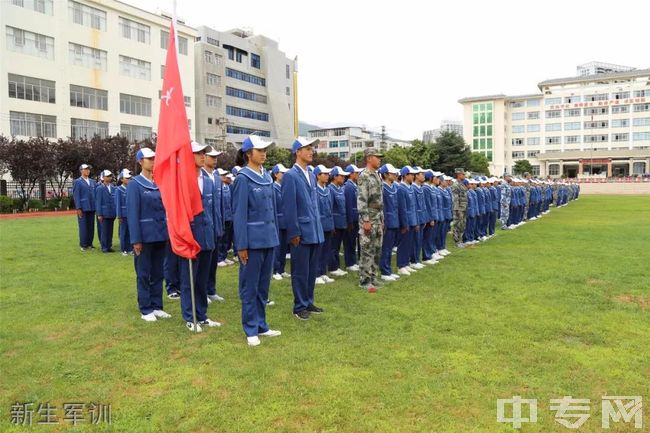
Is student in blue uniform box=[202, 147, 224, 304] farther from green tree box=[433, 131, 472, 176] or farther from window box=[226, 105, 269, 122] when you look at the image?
window box=[226, 105, 269, 122]

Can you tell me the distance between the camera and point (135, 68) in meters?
38.1

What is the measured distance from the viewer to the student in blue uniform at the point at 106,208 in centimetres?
1073

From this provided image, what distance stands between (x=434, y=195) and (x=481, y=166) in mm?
59284

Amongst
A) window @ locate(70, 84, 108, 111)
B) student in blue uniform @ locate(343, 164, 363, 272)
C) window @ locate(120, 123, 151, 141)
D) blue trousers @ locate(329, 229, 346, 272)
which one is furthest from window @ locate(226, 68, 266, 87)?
blue trousers @ locate(329, 229, 346, 272)

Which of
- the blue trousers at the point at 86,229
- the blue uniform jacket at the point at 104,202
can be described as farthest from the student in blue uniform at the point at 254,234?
the blue trousers at the point at 86,229

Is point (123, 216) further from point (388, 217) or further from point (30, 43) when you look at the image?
point (30, 43)

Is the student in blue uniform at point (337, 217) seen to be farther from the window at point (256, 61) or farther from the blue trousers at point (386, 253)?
the window at point (256, 61)

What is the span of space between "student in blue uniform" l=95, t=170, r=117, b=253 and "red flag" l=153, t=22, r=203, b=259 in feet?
20.9

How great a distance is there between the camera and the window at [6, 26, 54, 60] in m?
30.2

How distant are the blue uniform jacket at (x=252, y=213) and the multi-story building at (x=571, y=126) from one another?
82031mm

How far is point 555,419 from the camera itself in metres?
3.19

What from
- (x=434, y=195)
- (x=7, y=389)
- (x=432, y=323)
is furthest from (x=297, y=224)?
(x=434, y=195)

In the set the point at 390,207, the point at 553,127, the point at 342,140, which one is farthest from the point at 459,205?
the point at 553,127

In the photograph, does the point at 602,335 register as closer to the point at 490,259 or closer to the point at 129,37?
the point at 490,259
